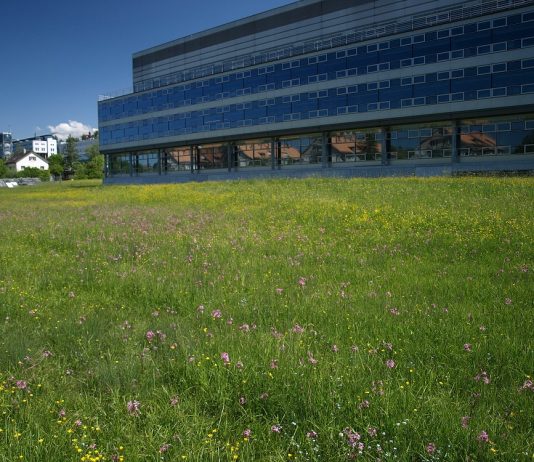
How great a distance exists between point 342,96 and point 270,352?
161 feet

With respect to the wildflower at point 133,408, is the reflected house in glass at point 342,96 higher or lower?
higher

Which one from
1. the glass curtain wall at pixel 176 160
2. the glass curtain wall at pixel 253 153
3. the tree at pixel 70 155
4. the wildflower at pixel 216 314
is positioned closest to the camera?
the wildflower at pixel 216 314

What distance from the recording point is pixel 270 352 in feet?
14.0

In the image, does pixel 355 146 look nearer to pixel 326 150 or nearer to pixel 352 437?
pixel 326 150

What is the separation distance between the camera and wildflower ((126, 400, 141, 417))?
3.48 m

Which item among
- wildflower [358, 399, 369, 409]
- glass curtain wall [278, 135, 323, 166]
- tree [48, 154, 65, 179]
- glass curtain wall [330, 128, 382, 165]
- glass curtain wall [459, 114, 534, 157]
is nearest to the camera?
wildflower [358, 399, 369, 409]

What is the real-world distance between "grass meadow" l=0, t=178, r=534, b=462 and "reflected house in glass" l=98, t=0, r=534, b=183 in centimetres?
3716

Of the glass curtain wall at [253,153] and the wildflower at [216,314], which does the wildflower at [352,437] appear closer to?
the wildflower at [216,314]

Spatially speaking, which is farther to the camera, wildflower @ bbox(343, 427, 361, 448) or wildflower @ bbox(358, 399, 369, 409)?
wildflower @ bbox(358, 399, 369, 409)

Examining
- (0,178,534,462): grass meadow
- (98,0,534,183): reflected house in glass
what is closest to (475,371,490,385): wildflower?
(0,178,534,462): grass meadow

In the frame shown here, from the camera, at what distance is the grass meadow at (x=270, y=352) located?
3164 millimetres

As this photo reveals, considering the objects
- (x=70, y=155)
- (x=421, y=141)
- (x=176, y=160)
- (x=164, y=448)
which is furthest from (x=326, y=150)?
(x=70, y=155)

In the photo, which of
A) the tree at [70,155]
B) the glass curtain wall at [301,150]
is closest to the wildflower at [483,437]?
the glass curtain wall at [301,150]

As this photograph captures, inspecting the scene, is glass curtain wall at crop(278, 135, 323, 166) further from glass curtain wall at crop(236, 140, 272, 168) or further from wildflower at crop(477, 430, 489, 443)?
wildflower at crop(477, 430, 489, 443)
